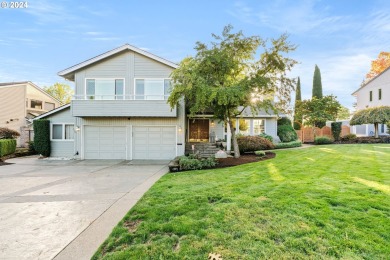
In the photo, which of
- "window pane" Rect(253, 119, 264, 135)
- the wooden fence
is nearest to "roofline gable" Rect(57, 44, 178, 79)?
"window pane" Rect(253, 119, 264, 135)

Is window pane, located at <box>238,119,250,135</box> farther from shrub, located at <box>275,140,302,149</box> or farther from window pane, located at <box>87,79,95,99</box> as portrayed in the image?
window pane, located at <box>87,79,95,99</box>

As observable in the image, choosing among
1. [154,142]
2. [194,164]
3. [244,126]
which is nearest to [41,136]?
[154,142]

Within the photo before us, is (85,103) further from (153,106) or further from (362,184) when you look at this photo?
(362,184)

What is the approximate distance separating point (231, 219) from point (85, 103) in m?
13.4

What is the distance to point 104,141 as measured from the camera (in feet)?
48.9

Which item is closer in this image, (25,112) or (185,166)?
(185,166)

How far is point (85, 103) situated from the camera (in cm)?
1398

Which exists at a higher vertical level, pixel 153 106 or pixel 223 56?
pixel 223 56

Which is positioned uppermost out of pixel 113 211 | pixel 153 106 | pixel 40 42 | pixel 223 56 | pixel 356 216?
pixel 40 42

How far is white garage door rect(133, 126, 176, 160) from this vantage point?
14.6 metres

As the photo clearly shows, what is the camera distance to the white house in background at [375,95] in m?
24.2

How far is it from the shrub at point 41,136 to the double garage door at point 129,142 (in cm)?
309

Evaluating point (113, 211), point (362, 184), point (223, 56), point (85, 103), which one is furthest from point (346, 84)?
point (113, 211)

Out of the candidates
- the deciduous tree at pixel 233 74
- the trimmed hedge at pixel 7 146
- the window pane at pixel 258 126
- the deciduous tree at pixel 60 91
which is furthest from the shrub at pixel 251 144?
the deciduous tree at pixel 60 91
